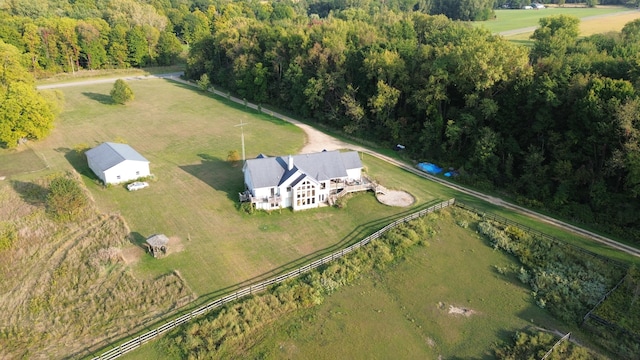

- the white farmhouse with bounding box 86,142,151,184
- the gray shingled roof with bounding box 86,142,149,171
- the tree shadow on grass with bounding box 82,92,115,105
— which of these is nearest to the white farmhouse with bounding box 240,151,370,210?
the white farmhouse with bounding box 86,142,151,184

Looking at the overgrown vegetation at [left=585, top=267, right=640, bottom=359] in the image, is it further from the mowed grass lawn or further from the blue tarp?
the blue tarp

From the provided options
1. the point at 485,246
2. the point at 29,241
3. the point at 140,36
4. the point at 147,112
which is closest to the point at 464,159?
the point at 485,246

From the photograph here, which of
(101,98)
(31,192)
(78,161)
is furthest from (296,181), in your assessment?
(101,98)

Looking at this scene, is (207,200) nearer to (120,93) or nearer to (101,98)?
(120,93)

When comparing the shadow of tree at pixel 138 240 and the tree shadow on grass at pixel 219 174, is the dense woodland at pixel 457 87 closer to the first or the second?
the tree shadow on grass at pixel 219 174

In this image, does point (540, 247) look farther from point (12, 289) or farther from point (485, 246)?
point (12, 289)
